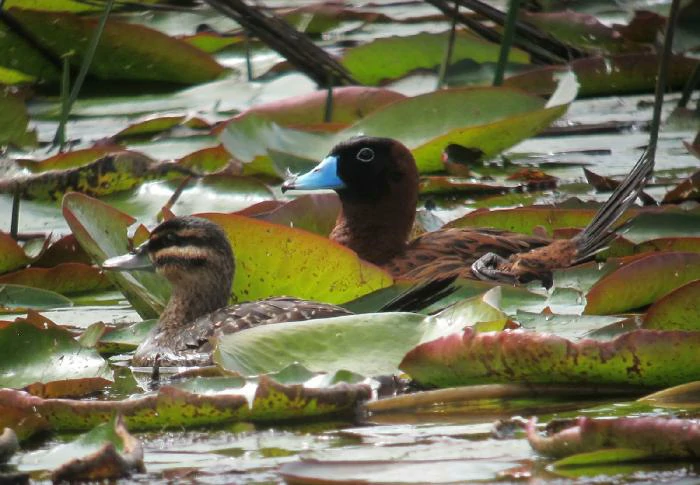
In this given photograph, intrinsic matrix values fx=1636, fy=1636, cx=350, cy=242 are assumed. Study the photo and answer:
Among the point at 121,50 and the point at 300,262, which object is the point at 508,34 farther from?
the point at 121,50

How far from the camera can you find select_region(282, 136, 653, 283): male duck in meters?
6.62

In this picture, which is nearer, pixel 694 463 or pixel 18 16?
pixel 694 463

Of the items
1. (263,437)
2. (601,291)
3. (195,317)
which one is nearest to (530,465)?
(263,437)

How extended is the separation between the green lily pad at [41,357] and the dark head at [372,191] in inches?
92.2

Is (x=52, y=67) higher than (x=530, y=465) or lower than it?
higher

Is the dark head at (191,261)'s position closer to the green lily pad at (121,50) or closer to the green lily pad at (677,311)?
the green lily pad at (677,311)

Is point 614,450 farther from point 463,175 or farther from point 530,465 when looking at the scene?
point 463,175

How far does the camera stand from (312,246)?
584cm

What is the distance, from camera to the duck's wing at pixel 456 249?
6672 millimetres

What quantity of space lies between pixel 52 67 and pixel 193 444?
6046 mm

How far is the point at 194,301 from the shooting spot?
640cm

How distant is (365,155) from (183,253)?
4.50 ft

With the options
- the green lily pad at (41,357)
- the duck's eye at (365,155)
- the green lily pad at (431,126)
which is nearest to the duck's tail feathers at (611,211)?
the green lily pad at (431,126)

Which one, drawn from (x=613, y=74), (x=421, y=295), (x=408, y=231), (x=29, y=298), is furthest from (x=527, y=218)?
(x=613, y=74)
